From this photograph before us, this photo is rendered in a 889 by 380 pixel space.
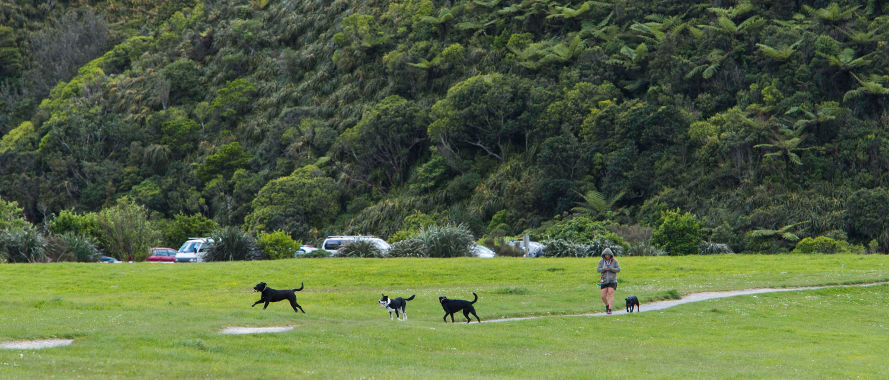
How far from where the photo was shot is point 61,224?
44.2m

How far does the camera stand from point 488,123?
70.7 meters

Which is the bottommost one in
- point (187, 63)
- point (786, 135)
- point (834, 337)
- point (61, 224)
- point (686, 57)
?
point (834, 337)

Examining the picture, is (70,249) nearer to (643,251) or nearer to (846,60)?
(643,251)

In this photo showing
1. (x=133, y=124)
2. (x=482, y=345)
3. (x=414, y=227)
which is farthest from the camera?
(x=133, y=124)

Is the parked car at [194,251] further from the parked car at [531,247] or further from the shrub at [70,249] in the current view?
the parked car at [531,247]

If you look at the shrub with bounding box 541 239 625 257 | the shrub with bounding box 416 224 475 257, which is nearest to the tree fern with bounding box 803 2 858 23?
the shrub with bounding box 541 239 625 257

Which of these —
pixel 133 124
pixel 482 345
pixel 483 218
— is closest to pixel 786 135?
pixel 483 218

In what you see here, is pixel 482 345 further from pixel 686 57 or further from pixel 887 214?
pixel 686 57

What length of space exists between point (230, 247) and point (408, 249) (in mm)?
7660

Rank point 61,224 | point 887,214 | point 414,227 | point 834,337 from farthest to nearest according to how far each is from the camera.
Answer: point 414,227
point 887,214
point 61,224
point 834,337

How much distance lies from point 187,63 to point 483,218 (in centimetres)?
4518

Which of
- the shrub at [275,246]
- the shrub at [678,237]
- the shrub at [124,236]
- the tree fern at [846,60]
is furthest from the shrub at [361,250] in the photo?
the tree fern at [846,60]

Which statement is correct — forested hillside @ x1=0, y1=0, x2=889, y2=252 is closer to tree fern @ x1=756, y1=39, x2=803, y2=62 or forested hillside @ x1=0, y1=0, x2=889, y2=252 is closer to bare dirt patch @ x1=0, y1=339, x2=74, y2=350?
tree fern @ x1=756, y1=39, x2=803, y2=62

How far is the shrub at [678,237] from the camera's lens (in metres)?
46.5
